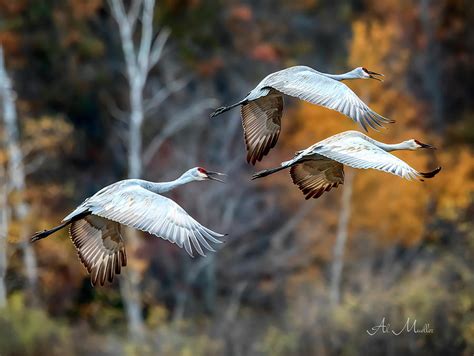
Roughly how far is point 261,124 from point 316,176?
99cm

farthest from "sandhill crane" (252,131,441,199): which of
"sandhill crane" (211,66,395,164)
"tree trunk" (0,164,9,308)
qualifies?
"tree trunk" (0,164,9,308)

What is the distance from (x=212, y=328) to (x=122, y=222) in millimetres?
15885

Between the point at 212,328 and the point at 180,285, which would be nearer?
the point at 212,328

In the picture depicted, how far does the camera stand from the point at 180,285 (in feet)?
122

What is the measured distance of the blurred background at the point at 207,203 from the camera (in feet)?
102

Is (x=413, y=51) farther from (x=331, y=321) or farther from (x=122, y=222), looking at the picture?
(x=122, y=222)

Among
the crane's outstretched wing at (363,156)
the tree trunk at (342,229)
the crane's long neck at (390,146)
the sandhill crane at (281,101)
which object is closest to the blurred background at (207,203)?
the tree trunk at (342,229)

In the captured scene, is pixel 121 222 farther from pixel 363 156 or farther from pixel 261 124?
pixel 261 124

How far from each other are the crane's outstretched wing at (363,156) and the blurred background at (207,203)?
11.1m

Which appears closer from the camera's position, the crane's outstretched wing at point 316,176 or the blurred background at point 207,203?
the crane's outstretched wing at point 316,176

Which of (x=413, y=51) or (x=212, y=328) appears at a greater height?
(x=413, y=51)

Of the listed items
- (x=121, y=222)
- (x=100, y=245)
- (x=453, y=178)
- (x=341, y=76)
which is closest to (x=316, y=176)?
(x=341, y=76)

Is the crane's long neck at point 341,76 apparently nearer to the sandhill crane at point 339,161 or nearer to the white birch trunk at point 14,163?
the sandhill crane at point 339,161

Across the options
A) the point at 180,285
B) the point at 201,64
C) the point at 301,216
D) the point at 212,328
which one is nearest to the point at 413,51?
the point at 201,64
